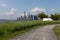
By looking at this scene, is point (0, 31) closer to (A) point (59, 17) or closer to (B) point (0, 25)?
(B) point (0, 25)

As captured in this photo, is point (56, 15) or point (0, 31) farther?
point (56, 15)

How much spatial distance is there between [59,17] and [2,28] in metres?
129

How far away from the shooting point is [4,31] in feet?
73.3

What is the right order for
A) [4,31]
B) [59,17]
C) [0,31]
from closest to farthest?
[0,31] < [4,31] < [59,17]

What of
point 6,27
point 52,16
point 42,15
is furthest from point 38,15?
→ point 6,27

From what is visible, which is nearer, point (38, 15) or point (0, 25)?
point (0, 25)

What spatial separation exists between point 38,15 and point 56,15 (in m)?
16.5

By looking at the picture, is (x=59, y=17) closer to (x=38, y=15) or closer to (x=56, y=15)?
(x=56, y=15)

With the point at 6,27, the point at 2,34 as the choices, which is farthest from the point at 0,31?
the point at 6,27

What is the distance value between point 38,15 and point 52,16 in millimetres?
13221

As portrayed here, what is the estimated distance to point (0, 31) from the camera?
20.9 meters

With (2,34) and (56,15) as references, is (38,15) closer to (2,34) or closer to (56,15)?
(56,15)

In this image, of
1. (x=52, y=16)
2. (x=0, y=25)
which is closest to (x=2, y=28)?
(x=0, y=25)

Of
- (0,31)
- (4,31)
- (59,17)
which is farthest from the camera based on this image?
(59,17)
